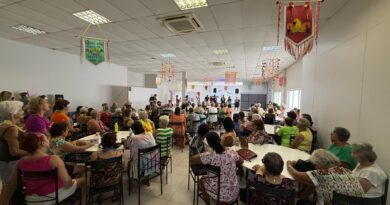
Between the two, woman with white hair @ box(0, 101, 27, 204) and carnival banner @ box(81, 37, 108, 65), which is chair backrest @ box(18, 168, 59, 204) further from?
carnival banner @ box(81, 37, 108, 65)

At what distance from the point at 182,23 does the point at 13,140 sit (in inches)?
135

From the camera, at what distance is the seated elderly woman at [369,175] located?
5.49ft

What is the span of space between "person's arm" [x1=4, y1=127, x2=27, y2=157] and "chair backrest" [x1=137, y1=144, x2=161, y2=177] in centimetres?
146

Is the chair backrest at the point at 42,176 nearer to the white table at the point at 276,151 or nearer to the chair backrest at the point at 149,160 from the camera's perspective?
the chair backrest at the point at 149,160

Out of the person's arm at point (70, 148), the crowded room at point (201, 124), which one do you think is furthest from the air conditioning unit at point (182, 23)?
the person's arm at point (70, 148)

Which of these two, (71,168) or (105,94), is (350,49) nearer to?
(71,168)

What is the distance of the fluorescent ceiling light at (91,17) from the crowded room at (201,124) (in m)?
0.02

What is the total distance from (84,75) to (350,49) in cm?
869

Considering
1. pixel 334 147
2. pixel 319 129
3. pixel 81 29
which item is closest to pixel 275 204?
pixel 334 147

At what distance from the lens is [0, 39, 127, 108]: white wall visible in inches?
207

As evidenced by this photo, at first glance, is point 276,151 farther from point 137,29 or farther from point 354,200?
point 137,29

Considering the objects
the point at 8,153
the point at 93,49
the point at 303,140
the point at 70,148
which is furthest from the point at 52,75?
the point at 303,140

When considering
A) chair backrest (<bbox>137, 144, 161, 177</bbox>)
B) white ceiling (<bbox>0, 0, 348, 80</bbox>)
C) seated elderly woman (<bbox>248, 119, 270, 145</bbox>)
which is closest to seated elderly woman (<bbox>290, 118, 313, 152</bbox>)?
seated elderly woman (<bbox>248, 119, 270, 145</bbox>)

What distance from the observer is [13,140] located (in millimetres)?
2146
